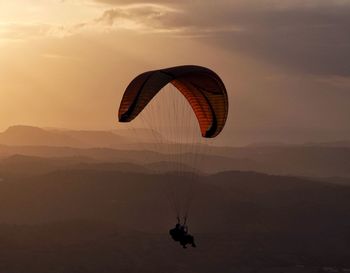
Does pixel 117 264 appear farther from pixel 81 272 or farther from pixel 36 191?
pixel 36 191

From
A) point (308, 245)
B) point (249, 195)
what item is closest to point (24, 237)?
point (308, 245)

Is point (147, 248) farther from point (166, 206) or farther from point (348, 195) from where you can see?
point (348, 195)

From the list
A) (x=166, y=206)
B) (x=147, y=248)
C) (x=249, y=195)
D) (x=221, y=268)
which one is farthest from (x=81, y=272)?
(x=249, y=195)

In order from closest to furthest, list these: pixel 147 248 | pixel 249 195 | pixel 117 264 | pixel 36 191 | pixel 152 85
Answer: pixel 152 85 → pixel 117 264 → pixel 147 248 → pixel 36 191 → pixel 249 195

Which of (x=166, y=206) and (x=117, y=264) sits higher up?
(x=166, y=206)

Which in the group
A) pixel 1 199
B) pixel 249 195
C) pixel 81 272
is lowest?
pixel 81 272

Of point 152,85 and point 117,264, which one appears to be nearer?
point 152,85

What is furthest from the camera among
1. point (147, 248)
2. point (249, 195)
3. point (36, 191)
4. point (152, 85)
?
point (249, 195)
